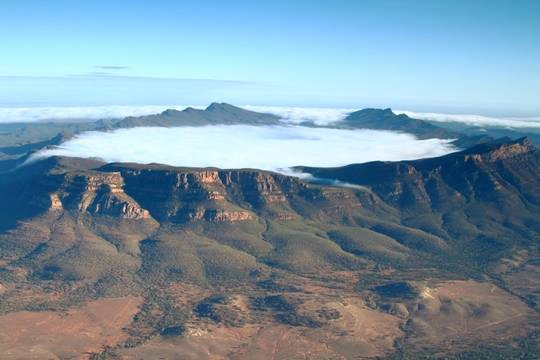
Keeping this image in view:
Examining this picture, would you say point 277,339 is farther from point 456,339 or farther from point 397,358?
point 456,339

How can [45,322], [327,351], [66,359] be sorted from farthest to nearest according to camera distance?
[45,322]
[327,351]
[66,359]

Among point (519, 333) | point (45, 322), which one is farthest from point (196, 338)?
point (519, 333)

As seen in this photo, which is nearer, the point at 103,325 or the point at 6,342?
the point at 6,342

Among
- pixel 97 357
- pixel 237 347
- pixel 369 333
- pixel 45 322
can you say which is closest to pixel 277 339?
pixel 237 347

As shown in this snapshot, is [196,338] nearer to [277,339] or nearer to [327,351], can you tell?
[277,339]

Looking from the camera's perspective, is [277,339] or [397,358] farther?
[277,339]

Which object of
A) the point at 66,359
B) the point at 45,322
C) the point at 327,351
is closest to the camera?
the point at 66,359

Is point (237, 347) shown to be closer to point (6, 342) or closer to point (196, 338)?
point (196, 338)
